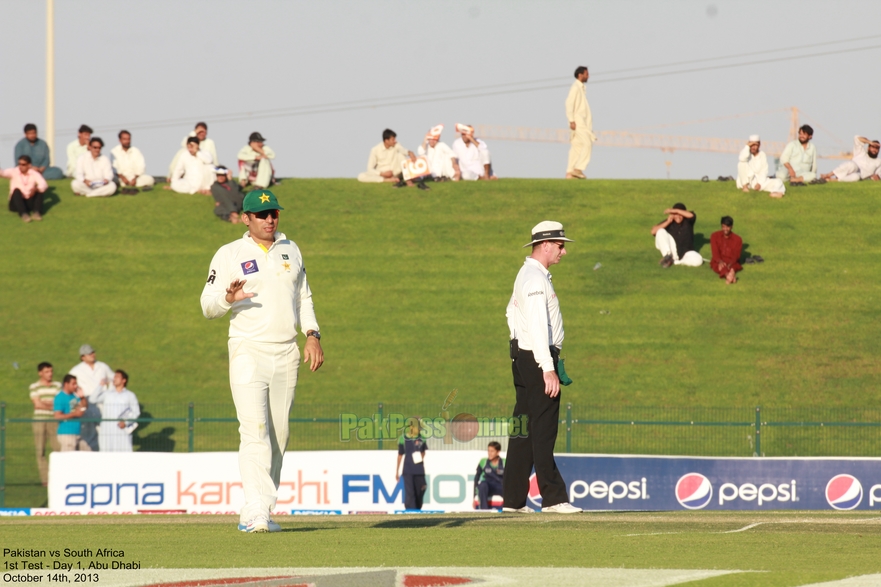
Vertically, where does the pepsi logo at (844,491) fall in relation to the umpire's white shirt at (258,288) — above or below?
below

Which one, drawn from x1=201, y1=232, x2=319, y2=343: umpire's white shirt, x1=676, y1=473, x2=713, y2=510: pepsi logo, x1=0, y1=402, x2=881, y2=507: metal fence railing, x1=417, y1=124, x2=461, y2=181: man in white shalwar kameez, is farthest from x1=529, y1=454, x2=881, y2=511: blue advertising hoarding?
x1=417, y1=124, x2=461, y2=181: man in white shalwar kameez

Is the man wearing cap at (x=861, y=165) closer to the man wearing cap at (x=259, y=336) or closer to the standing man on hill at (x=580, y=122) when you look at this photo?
the standing man on hill at (x=580, y=122)

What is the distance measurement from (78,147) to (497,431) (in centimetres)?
1618

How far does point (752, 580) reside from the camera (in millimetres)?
5441

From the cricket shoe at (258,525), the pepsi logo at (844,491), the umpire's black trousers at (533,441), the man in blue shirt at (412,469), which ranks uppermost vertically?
the umpire's black trousers at (533,441)

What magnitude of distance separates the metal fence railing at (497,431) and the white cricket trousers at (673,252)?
580 cm

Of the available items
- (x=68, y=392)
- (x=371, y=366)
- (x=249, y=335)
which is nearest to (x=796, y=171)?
(x=371, y=366)

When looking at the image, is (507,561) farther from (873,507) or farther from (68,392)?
(68,392)

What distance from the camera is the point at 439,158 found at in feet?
104

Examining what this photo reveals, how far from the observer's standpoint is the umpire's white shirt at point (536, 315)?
872cm

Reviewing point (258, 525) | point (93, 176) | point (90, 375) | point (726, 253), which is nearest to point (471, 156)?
point (726, 253)

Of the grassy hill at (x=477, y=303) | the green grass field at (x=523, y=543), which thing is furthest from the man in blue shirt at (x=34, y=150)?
the green grass field at (x=523, y=543)

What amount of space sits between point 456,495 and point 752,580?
1277cm

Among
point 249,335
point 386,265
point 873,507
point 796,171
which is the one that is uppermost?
point 796,171
